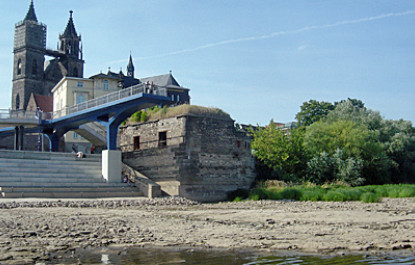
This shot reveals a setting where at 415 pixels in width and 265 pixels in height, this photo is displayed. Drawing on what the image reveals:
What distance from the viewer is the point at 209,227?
13.4 metres

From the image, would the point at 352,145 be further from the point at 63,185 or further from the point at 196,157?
the point at 63,185

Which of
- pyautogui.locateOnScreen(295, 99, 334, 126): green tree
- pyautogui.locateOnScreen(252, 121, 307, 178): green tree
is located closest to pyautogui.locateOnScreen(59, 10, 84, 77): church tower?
pyautogui.locateOnScreen(295, 99, 334, 126): green tree

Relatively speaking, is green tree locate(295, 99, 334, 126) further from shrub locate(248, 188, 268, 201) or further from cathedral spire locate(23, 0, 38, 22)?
cathedral spire locate(23, 0, 38, 22)

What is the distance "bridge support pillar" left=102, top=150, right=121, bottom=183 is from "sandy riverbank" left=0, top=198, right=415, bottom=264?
9.70 meters

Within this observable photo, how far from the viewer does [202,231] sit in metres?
12.6

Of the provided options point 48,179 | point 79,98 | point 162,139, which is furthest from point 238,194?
point 79,98

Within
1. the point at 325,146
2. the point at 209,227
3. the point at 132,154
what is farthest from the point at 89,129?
the point at 209,227

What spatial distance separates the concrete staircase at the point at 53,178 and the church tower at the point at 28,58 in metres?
83.1

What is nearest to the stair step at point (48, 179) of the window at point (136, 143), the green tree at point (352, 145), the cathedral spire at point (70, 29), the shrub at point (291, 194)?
the window at point (136, 143)

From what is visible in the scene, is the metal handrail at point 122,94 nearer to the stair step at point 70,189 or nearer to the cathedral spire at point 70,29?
the stair step at point 70,189

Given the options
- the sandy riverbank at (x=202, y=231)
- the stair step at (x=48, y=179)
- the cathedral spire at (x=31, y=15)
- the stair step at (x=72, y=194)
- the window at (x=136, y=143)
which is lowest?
the sandy riverbank at (x=202, y=231)

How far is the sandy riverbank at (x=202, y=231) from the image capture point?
1027 centimetres

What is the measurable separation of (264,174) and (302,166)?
9.55ft

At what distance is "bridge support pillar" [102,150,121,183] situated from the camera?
27.1 meters
